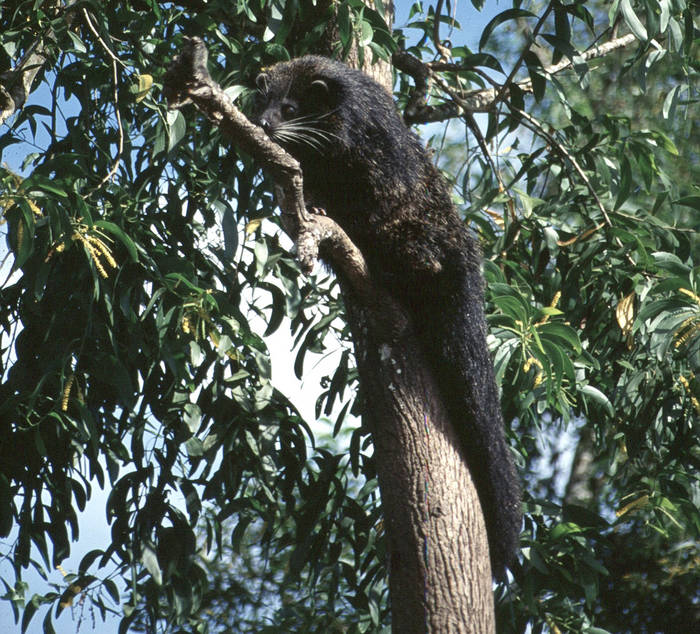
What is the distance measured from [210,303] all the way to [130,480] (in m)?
0.53

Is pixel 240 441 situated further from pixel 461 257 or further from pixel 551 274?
pixel 551 274

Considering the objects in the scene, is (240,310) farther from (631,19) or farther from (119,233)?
(631,19)

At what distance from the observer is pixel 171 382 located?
7.10 feet

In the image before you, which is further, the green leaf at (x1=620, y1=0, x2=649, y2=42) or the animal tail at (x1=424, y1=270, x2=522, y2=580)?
the green leaf at (x1=620, y1=0, x2=649, y2=42)

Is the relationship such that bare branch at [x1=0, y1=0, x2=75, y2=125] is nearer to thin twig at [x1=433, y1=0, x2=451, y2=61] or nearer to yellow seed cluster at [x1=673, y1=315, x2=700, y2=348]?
thin twig at [x1=433, y1=0, x2=451, y2=61]

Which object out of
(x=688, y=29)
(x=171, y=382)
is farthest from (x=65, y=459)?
(x=688, y=29)

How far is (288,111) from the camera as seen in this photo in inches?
68.1

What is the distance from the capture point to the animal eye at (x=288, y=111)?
173cm

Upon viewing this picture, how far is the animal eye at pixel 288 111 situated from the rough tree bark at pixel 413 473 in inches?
12.6

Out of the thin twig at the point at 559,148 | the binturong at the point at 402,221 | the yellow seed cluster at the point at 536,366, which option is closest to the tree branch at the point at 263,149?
the binturong at the point at 402,221

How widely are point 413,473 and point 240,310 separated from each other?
2.38ft

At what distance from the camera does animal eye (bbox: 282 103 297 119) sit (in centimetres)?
173

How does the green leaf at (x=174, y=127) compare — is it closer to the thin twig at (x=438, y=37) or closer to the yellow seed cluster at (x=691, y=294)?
the thin twig at (x=438, y=37)

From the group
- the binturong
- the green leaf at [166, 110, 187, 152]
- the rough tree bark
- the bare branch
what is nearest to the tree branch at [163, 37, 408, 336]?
the rough tree bark
